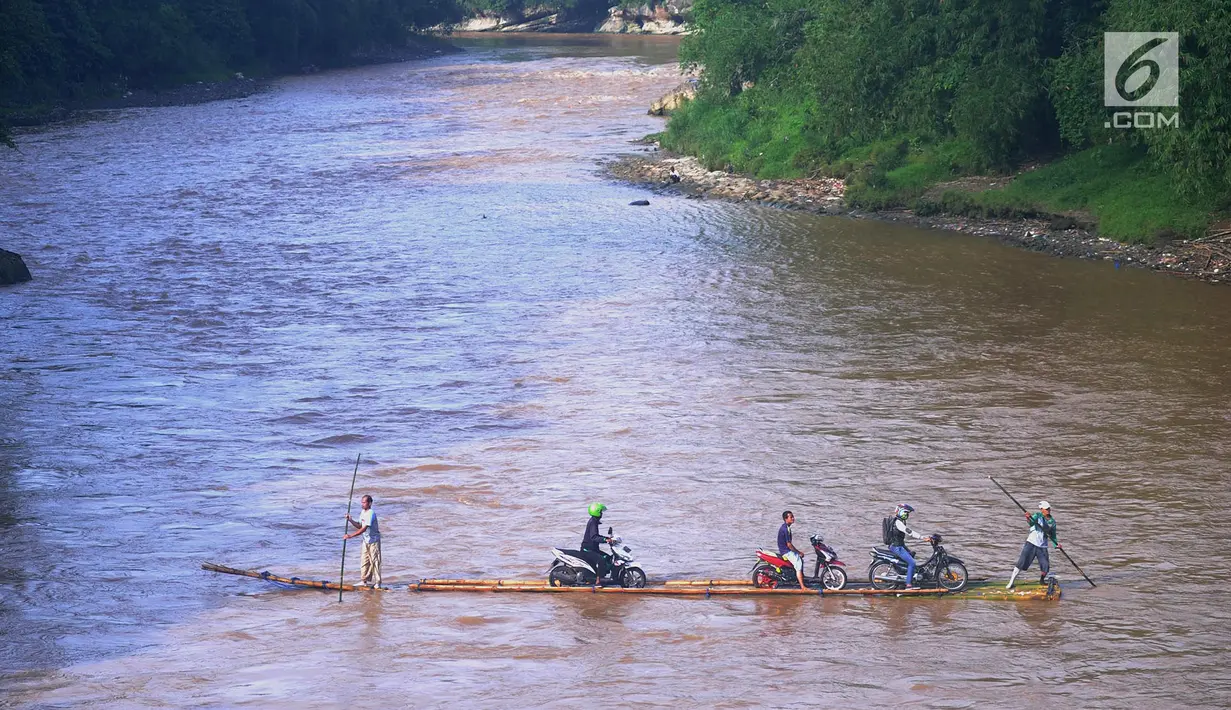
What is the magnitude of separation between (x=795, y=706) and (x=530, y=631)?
3.35 m

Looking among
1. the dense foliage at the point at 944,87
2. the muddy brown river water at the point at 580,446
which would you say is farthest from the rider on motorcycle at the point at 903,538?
the dense foliage at the point at 944,87

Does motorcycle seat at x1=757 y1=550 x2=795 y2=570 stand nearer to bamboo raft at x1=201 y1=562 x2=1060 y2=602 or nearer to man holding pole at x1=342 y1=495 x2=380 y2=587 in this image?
bamboo raft at x1=201 y1=562 x2=1060 y2=602

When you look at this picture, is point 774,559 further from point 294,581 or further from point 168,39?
point 168,39

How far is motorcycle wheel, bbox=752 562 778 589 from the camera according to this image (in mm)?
15352

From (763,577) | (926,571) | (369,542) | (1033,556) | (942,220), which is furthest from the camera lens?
(942,220)

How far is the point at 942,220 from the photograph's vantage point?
38000 millimetres

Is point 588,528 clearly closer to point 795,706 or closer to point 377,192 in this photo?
point 795,706

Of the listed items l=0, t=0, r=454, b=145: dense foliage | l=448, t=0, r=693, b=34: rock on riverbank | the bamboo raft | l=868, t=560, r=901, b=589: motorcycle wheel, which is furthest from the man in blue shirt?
l=448, t=0, r=693, b=34: rock on riverbank

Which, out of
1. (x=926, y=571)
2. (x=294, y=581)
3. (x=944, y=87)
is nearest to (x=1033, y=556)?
(x=926, y=571)

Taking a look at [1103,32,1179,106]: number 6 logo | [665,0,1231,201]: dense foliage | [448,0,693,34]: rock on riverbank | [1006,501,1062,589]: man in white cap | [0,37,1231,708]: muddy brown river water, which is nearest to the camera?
[0,37,1231,708]: muddy brown river water

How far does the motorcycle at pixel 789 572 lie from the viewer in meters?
15.3

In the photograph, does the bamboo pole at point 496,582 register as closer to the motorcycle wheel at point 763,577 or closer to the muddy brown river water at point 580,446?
the muddy brown river water at point 580,446

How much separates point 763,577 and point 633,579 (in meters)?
1.55

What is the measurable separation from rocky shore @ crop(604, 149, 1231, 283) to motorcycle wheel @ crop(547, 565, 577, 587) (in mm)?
20725
